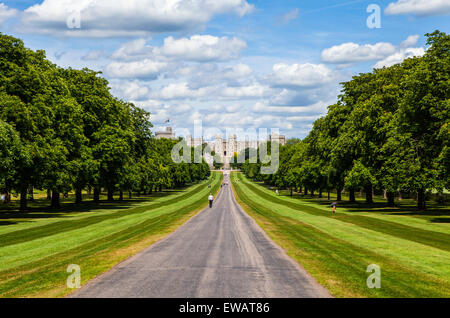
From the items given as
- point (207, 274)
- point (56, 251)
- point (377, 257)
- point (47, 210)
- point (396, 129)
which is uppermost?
point (396, 129)

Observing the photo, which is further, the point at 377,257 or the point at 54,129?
the point at 54,129

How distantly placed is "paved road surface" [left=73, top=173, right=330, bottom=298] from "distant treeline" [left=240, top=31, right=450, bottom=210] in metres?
25.5

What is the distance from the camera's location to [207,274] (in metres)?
13.4

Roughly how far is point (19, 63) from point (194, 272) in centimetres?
3531

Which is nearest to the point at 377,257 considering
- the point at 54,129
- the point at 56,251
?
the point at 56,251

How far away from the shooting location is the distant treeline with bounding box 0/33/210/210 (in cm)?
3666

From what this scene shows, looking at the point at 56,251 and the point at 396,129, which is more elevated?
the point at 396,129

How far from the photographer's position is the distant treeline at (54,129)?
3666 cm

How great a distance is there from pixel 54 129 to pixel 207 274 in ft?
124

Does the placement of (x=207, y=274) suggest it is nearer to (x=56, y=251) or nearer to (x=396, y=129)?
(x=56, y=251)

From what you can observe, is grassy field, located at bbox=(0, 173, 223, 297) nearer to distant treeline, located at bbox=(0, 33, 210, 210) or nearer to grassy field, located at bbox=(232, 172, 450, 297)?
distant treeline, located at bbox=(0, 33, 210, 210)
